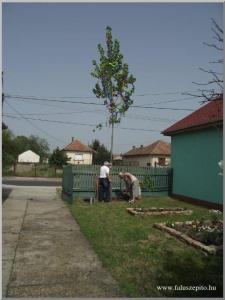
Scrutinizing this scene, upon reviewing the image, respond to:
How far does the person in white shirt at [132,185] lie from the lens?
49.6 ft

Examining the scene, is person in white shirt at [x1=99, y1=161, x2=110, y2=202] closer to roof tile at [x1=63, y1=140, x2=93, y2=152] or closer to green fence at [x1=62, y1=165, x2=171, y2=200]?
green fence at [x1=62, y1=165, x2=171, y2=200]

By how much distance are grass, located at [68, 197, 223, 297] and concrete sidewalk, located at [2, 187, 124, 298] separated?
0.24 m

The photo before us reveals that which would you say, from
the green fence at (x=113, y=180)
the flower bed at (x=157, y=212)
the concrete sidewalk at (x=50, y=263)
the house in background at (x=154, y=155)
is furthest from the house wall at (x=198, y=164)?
the house in background at (x=154, y=155)

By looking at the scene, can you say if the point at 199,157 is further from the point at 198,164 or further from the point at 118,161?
the point at 118,161

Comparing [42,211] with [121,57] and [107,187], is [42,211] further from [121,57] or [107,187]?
[121,57]

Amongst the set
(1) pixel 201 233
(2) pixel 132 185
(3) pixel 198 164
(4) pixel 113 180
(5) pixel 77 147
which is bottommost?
(1) pixel 201 233

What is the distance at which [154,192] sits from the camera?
17109 mm

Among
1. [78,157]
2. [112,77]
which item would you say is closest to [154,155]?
[78,157]

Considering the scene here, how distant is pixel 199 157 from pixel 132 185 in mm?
2802

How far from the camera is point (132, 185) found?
595 inches

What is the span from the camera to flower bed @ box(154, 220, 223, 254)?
7.18 m

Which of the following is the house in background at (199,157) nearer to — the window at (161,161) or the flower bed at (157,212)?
the flower bed at (157,212)

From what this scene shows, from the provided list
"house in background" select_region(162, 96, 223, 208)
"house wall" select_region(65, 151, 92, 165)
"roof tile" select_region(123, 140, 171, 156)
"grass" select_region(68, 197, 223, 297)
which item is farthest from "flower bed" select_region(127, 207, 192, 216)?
"house wall" select_region(65, 151, 92, 165)

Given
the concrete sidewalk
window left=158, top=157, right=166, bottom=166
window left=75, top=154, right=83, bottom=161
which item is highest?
window left=75, top=154, right=83, bottom=161
